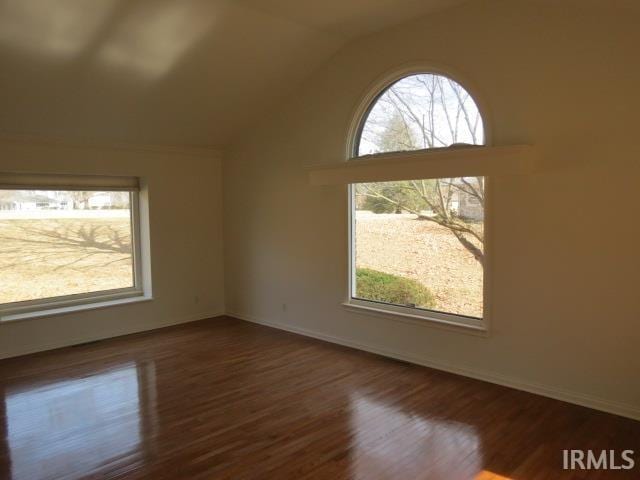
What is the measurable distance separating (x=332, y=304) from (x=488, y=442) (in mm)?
2498

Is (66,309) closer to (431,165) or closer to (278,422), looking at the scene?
(278,422)

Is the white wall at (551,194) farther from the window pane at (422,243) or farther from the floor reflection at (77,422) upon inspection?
the floor reflection at (77,422)

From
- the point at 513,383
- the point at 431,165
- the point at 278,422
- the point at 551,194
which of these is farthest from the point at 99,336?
the point at 551,194

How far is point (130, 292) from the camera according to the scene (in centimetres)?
593

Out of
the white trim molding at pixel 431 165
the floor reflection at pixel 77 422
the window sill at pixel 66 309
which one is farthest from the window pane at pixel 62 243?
the white trim molding at pixel 431 165

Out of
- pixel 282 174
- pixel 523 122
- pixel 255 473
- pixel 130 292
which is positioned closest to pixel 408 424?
pixel 255 473

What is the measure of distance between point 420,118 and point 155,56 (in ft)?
8.06

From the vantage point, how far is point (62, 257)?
5410 mm

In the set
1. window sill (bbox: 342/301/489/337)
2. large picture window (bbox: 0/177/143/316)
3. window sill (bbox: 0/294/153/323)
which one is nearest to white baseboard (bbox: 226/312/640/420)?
window sill (bbox: 342/301/489/337)

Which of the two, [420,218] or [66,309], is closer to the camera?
[420,218]

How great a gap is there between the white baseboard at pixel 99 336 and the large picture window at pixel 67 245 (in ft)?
1.38

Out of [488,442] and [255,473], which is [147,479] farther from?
[488,442]

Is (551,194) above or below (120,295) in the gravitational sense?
above

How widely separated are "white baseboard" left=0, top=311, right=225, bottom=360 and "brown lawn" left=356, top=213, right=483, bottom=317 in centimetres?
252
